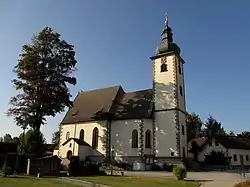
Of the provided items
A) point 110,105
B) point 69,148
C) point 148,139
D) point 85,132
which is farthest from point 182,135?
point 69,148

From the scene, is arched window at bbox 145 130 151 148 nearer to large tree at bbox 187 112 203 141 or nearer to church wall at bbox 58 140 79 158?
church wall at bbox 58 140 79 158

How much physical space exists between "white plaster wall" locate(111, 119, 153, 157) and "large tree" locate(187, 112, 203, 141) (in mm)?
30915

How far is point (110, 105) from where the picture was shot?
4403cm

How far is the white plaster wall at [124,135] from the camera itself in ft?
129

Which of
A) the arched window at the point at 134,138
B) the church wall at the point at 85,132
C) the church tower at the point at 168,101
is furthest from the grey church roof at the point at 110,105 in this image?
the arched window at the point at 134,138

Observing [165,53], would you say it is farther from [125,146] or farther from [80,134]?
[80,134]

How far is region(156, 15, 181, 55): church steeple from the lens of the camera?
4219 centimetres

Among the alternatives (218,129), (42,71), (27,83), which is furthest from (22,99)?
(218,129)

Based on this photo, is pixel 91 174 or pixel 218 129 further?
pixel 218 129

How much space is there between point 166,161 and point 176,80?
11367 mm

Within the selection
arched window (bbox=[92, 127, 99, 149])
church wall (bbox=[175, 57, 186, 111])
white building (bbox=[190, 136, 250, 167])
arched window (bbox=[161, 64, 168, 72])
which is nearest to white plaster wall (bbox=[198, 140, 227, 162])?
white building (bbox=[190, 136, 250, 167])

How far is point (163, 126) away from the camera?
126 feet

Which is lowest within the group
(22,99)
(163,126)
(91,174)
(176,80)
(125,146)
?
(91,174)

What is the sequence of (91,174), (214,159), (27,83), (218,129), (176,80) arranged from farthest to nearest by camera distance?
(218,129) → (214,159) → (176,80) → (27,83) → (91,174)
